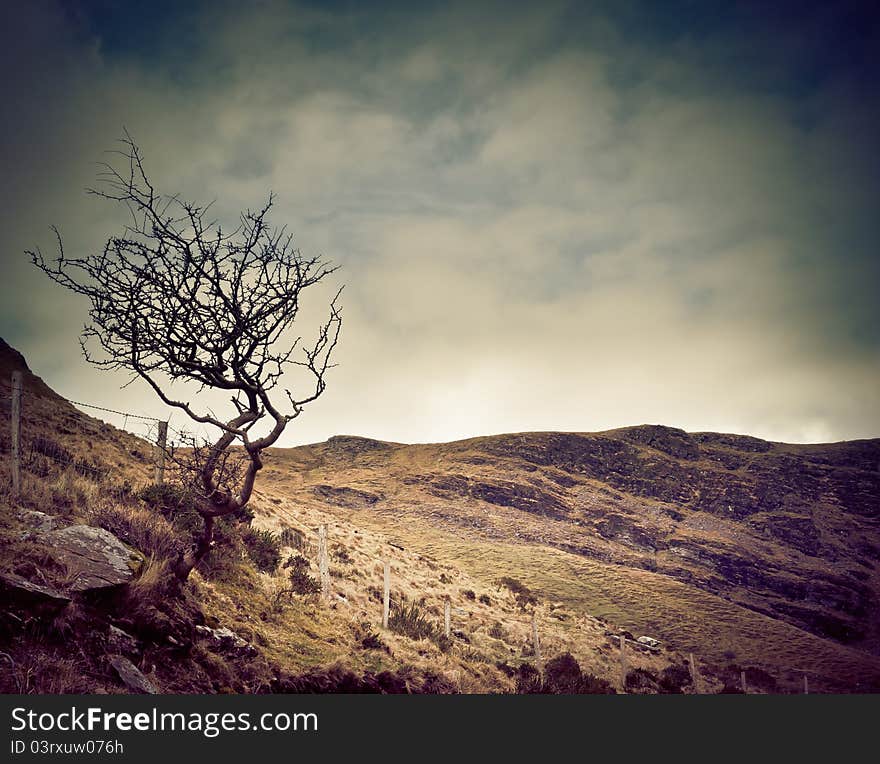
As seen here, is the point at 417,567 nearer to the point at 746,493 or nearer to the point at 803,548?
the point at 803,548

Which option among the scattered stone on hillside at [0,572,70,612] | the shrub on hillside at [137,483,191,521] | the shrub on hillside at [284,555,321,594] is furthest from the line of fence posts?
the shrub on hillside at [284,555,321,594]

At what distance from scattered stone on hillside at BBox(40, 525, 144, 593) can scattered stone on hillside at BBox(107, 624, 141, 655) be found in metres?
0.68

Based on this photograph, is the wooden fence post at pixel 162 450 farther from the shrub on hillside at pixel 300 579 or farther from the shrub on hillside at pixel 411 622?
the shrub on hillside at pixel 411 622

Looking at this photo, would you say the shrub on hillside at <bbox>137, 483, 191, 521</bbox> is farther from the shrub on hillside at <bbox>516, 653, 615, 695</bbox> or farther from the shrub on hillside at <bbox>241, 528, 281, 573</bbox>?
the shrub on hillside at <bbox>516, 653, 615, 695</bbox>

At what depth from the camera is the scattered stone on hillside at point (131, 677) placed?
19.7 feet

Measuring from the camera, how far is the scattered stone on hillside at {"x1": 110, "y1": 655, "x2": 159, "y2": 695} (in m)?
6.02

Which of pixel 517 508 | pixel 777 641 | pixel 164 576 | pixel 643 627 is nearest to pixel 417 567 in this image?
pixel 643 627

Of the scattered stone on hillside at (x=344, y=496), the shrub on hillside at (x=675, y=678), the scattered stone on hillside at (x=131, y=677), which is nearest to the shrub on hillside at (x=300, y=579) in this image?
the scattered stone on hillside at (x=131, y=677)

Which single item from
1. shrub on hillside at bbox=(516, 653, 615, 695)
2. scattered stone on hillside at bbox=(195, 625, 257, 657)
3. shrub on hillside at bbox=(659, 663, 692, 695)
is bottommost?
shrub on hillside at bbox=(659, 663, 692, 695)

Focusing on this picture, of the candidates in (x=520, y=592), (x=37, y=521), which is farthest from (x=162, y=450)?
(x=520, y=592)

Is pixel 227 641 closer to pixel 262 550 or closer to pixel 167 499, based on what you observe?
pixel 167 499

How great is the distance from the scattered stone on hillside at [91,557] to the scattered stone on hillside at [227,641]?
5.54 feet

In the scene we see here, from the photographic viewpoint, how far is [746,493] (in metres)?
88.0

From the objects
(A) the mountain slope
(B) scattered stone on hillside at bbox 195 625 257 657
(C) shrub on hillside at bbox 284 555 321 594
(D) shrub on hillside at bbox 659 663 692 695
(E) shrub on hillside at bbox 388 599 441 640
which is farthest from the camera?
(A) the mountain slope
